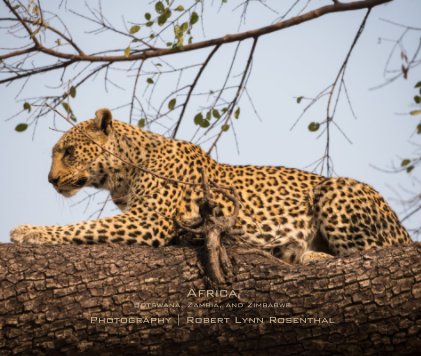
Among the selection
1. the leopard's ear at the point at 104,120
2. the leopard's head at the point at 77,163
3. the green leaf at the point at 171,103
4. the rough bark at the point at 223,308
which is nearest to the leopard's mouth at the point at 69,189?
the leopard's head at the point at 77,163

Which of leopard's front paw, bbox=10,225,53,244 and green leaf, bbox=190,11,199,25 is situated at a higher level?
green leaf, bbox=190,11,199,25

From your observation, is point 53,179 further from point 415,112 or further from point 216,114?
point 415,112

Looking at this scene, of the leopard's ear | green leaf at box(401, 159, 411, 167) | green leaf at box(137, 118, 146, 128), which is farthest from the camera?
the leopard's ear

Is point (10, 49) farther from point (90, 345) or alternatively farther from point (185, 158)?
point (90, 345)

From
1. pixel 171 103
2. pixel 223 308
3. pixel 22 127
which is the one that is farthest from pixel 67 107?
pixel 223 308

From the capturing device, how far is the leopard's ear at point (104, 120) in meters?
10.2

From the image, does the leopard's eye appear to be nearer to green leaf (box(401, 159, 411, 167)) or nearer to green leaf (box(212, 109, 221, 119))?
green leaf (box(212, 109, 221, 119))

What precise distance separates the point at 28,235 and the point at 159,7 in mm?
2966

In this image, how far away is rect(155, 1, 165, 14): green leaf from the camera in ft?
27.0

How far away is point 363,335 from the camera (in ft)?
20.5

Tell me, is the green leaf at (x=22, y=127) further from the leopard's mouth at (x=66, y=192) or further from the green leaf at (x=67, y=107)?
the leopard's mouth at (x=66, y=192)

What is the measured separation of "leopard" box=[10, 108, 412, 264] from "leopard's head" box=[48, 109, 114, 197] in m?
0.01

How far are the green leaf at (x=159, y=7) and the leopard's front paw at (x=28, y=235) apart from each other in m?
2.84

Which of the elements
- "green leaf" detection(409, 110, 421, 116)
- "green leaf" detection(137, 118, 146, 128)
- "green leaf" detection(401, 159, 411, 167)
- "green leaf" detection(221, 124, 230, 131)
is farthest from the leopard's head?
"green leaf" detection(409, 110, 421, 116)
